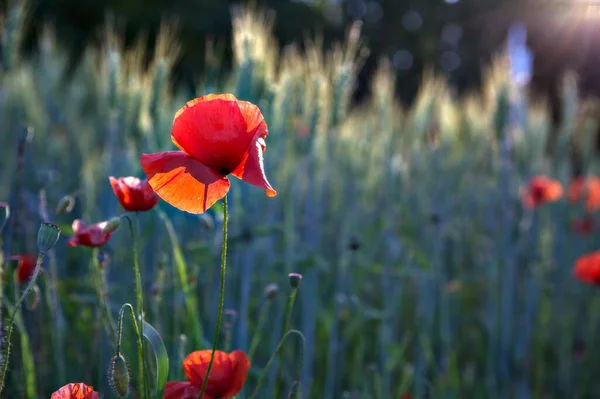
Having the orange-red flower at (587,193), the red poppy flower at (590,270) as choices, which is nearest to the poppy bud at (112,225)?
the red poppy flower at (590,270)

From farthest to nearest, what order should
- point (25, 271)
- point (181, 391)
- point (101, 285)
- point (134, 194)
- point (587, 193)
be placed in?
point (587, 193) → point (25, 271) → point (101, 285) → point (134, 194) → point (181, 391)

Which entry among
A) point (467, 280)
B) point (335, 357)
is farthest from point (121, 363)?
point (467, 280)

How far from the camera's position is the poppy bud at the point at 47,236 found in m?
A: 0.84

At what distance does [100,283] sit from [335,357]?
1.03 m

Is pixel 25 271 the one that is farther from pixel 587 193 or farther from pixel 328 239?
Answer: pixel 587 193

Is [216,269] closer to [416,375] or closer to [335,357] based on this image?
[335,357]

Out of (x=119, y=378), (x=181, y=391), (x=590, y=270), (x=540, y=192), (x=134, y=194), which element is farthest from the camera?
(x=540, y=192)

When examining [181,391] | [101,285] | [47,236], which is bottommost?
[181,391]

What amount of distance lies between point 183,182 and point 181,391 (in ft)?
0.95

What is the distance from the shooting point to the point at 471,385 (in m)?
2.28

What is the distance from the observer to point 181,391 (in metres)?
0.93

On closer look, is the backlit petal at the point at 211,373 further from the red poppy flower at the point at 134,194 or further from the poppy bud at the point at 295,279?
the red poppy flower at the point at 134,194

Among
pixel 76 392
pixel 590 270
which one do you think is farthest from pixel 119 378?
pixel 590 270

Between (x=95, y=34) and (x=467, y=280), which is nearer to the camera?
(x=467, y=280)
